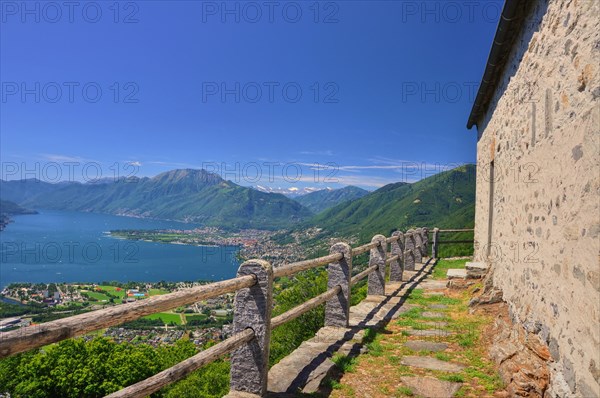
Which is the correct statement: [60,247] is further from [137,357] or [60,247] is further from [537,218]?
[537,218]

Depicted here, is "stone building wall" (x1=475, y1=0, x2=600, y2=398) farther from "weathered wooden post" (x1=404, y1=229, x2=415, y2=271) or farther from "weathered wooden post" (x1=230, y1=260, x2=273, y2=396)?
"weathered wooden post" (x1=404, y1=229, x2=415, y2=271)

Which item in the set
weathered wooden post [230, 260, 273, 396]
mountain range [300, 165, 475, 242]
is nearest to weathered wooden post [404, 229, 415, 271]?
weathered wooden post [230, 260, 273, 396]

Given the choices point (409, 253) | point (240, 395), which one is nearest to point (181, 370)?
point (240, 395)

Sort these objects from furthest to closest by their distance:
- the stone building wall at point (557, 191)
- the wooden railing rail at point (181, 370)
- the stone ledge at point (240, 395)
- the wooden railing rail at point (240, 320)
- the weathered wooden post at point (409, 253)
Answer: the weathered wooden post at point (409, 253)
the stone ledge at point (240, 395)
the stone building wall at point (557, 191)
the wooden railing rail at point (181, 370)
the wooden railing rail at point (240, 320)

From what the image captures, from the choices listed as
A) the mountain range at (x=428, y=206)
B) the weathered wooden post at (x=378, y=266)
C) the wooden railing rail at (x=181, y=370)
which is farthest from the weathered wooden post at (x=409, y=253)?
the mountain range at (x=428, y=206)

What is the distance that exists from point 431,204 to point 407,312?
131 m

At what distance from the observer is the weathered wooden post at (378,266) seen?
8156 mm

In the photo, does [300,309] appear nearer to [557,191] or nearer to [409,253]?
[557,191]

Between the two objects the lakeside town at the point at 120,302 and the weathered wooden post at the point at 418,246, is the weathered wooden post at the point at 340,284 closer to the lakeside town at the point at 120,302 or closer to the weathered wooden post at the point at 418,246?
the weathered wooden post at the point at 418,246

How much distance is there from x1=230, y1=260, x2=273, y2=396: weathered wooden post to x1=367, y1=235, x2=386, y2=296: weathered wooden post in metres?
4.96

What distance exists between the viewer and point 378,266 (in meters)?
8.30

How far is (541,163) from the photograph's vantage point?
4668 mm

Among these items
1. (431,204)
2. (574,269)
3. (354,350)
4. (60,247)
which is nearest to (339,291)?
(354,350)

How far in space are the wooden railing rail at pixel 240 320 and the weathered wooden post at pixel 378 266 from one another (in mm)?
1694
